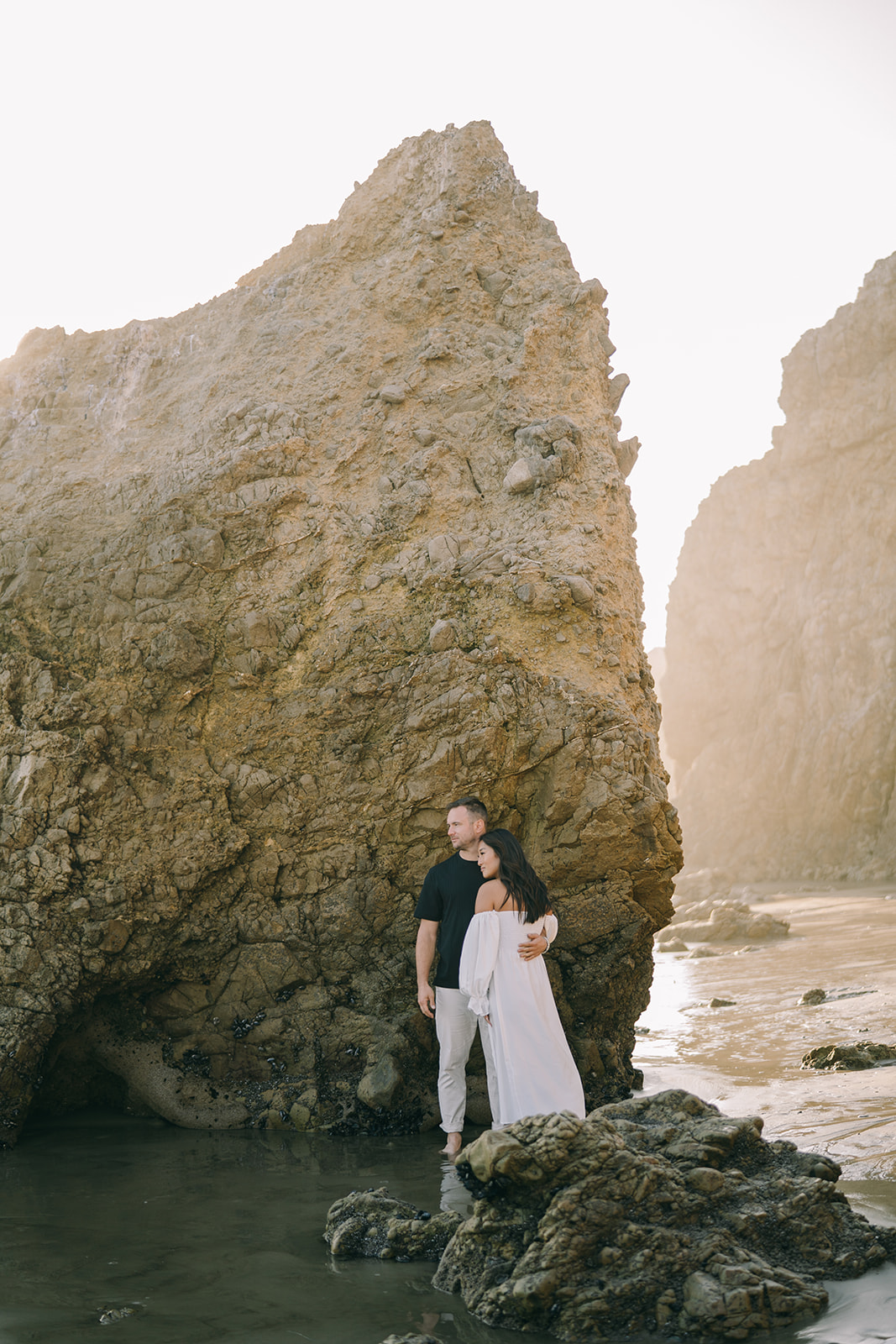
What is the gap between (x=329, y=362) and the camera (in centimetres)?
738

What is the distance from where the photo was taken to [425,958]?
5.45 metres

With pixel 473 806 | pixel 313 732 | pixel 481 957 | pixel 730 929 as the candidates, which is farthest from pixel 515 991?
pixel 730 929

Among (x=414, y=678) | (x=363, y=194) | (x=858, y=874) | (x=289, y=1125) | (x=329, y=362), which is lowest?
(x=858, y=874)

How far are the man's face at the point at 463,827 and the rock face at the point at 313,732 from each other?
0.62 meters

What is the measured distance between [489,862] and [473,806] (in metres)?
0.53

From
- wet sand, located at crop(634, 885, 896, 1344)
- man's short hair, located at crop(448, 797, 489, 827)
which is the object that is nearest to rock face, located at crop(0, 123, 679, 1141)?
man's short hair, located at crop(448, 797, 489, 827)

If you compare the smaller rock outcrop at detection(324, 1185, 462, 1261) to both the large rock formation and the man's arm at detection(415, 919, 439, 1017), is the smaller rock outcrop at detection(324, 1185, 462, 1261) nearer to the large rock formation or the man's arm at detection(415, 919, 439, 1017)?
the man's arm at detection(415, 919, 439, 1017)

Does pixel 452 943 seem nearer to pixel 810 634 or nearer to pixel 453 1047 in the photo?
pixel 453 1047

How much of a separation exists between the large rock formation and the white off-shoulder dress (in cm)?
2386

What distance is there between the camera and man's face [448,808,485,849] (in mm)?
5461

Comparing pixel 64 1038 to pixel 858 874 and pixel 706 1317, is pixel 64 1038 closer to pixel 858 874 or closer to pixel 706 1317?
pixel 706 1317

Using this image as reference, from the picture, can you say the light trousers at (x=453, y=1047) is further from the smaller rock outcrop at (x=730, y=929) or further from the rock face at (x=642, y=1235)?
the smaller rock outcrop at (x=730, y=929)

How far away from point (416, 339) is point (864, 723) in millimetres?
25531

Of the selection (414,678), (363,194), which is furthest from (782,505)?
(414,678)
